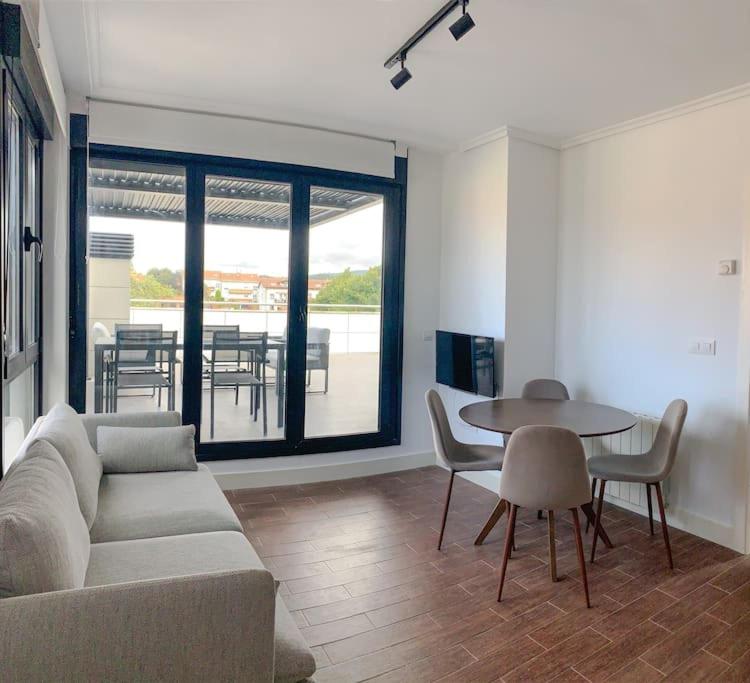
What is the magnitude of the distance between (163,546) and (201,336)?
2.45 m

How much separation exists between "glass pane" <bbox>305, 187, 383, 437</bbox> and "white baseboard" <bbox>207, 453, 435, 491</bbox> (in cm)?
28

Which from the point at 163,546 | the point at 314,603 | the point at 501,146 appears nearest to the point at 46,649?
the point at 163,546

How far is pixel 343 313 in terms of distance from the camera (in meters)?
4.96

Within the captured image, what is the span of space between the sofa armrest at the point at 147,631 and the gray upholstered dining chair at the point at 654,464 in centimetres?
241

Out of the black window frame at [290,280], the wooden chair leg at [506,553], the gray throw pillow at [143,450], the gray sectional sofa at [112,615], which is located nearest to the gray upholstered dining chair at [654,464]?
the wooden chair leg at [506,553]

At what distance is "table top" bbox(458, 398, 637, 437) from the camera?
3.26m

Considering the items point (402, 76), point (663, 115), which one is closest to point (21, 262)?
point (402, 76)

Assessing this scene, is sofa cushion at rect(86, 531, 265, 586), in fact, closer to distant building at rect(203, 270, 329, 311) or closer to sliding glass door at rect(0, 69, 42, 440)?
sliding glass door at rect(0, 69, 42, 440)

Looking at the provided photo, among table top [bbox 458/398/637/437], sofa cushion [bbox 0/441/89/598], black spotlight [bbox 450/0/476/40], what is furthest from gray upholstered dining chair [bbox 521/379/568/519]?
sofa cushion [bbox 0/441/89/598]

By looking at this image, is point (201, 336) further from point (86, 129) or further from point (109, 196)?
point (86, 129)

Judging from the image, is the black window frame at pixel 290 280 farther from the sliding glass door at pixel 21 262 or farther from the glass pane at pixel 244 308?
the sliding glass door at pixel 21 262

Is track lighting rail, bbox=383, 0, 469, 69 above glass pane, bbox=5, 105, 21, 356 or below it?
above

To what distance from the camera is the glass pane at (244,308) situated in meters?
4.48

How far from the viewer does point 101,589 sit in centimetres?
140
